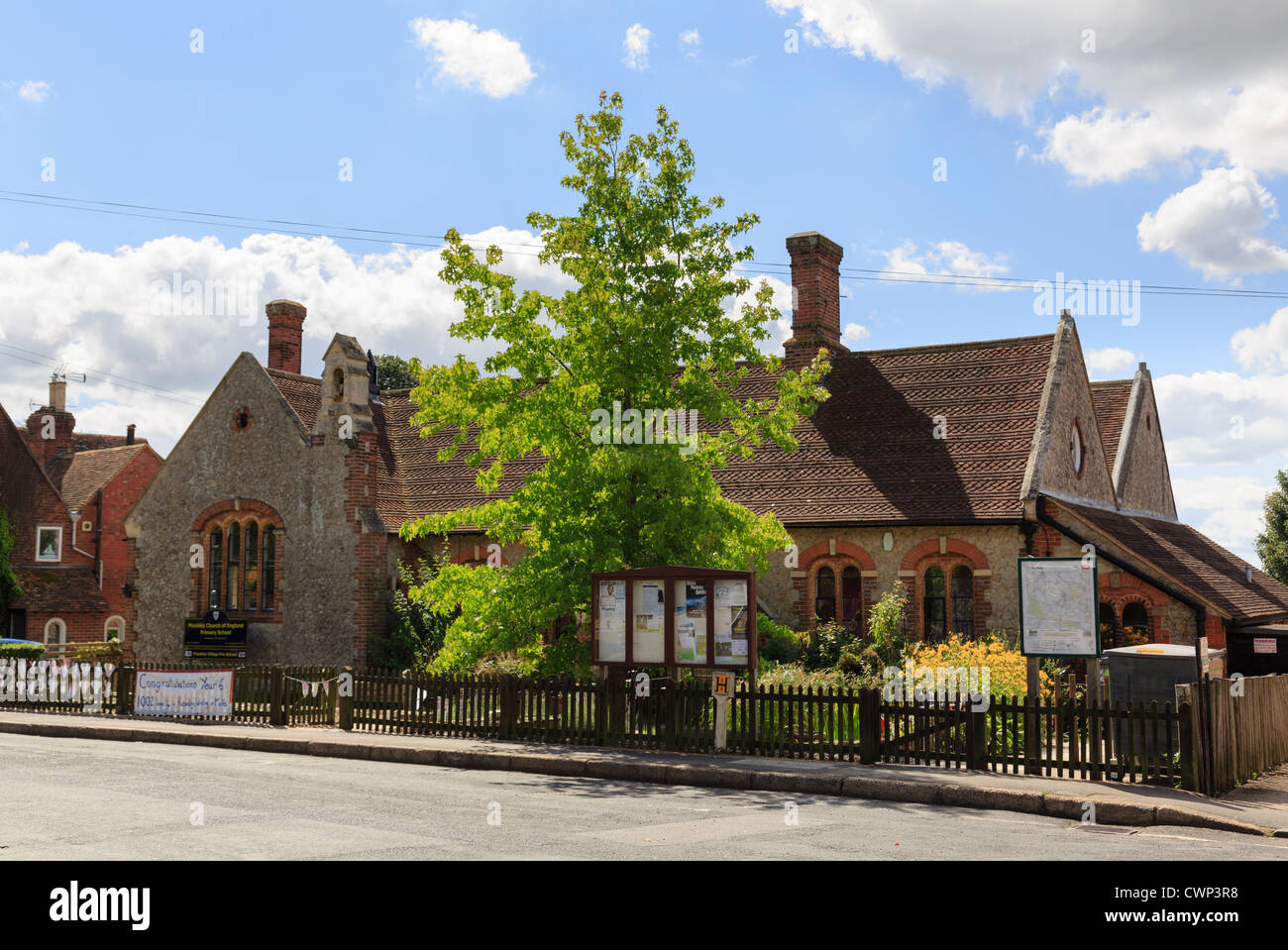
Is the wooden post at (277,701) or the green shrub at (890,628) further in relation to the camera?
the green shrub at (890,628)

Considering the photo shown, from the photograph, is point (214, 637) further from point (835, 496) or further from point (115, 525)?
point (115, 525)

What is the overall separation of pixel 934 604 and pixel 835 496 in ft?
9.94

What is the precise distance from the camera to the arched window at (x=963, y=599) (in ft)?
72.1

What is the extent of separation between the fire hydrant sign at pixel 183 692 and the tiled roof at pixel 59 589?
1752 centimetres

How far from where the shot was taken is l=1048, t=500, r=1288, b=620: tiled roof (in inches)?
847

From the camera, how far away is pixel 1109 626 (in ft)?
70.2

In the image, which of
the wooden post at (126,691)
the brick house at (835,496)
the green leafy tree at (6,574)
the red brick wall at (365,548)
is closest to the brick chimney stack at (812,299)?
the brick house at (835,496)

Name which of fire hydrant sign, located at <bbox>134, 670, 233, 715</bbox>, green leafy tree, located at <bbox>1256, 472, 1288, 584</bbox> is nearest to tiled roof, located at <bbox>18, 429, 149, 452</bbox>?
fire hydrant sign, located at <bbox>134, 670, 233, 715</bbox>

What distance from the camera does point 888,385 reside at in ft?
87.9

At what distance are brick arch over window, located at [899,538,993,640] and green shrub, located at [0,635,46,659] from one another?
2047 centimetres

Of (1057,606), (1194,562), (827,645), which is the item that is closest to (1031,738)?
(1057,606)

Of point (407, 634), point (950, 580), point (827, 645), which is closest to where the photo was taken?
point (827, 645)

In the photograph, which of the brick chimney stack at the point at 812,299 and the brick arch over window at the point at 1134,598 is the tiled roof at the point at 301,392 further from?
the brick arch over window at the point at 1134,598

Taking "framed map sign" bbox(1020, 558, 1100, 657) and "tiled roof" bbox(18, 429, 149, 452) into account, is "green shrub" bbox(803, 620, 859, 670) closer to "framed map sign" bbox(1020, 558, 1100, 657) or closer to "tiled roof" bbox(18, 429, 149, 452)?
"framed map sign" bbox(1020, 558, 1100, 657)
